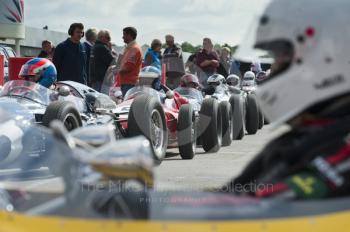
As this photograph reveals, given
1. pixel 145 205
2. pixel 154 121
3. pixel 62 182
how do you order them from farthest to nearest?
pixel 154 121 < pixel 145 205 < pixel 62 182

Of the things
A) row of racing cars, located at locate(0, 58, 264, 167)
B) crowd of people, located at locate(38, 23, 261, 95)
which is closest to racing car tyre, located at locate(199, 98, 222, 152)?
row of racing cars, located at locate(0, 58, 264, 167)

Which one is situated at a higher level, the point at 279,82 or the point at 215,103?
the point at 279,82

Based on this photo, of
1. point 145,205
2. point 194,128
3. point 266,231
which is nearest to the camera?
point 266,231

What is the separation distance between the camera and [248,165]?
112 inches

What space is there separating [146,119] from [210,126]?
1.91 metres

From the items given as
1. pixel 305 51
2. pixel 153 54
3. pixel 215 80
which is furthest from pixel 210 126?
pixel 305 51

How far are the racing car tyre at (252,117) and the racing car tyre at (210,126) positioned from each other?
2.62 meters

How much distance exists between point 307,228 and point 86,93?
8.40 metres

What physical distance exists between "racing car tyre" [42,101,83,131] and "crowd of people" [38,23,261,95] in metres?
2.36

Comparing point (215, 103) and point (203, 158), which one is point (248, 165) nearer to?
point (203, 158)

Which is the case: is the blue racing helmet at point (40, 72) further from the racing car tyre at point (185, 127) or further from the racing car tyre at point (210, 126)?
the racing car tyre at point (210, 126)

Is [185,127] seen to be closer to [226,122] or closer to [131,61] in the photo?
[131,61]

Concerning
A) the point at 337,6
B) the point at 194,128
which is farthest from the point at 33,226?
the point at 194,128

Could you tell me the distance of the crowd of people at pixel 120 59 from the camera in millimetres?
11461
